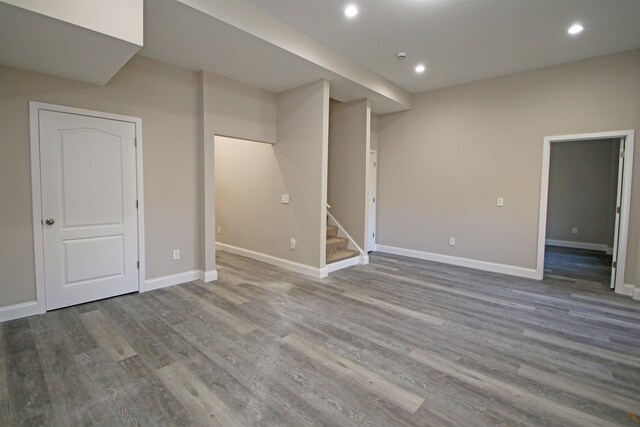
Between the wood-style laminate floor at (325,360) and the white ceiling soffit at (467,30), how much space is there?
3.11m

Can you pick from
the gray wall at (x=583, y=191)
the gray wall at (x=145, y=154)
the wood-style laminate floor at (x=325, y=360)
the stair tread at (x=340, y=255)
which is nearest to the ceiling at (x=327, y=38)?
the gray wall at (x=145, y=154)

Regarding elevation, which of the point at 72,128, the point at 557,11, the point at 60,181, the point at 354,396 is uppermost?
the point at 557,11

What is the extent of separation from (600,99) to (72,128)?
6406 mm

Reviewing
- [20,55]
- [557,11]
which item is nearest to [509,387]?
[557,11]

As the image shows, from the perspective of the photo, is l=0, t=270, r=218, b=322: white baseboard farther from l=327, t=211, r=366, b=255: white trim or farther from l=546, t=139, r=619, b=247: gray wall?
l=546, t=139, r=619, b=247: gray wall

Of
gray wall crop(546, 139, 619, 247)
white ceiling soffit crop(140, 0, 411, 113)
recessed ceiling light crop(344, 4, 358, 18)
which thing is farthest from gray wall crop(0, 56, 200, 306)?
gray wall crop(546, 139, 619, 247)

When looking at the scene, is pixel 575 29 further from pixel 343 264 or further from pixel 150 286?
pixel 150 286

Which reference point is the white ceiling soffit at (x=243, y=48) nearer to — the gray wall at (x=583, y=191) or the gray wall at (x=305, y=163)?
the gray wall at (x=305, y=163)

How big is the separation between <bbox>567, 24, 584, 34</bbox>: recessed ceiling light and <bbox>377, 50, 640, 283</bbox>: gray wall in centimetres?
103

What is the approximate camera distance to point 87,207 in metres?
3.42

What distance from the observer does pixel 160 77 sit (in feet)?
12.6

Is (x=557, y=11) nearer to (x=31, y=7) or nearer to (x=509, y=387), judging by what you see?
(x=509, y=387)

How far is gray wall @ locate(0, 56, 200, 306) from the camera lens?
2.96 meters

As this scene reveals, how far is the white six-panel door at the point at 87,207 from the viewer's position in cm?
319
